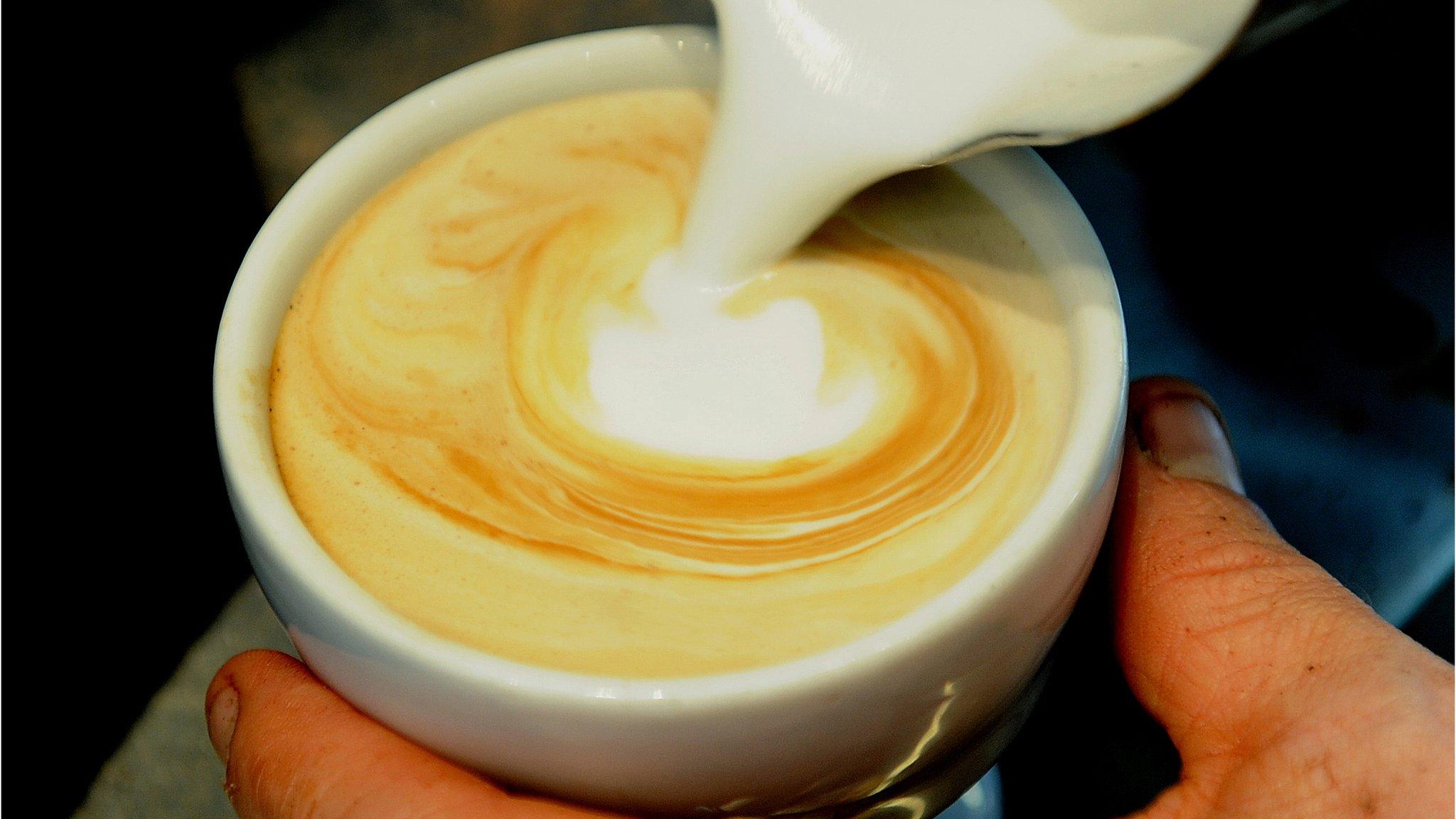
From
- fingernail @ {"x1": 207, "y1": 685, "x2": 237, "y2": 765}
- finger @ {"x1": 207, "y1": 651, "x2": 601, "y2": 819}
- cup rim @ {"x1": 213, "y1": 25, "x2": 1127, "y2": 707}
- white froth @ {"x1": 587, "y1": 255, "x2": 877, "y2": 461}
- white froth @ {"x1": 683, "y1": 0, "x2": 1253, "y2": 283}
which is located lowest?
fingernail @ {"x1": 207, "y1": 685, "x2": 237, "y2": 765}

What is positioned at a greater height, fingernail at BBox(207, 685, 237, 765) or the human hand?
the human hand

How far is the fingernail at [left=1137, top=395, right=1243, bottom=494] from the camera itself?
77 cm

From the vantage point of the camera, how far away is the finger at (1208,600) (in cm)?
69

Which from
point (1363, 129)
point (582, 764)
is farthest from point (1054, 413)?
point (1363, 129)

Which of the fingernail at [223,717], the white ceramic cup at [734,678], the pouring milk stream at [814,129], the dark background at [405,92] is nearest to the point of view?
the white ceramic cup at [734,678]

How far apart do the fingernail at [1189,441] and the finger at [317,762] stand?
1.42ft

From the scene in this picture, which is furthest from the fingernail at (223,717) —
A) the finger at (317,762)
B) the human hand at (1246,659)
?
the human hand at (1246,659)

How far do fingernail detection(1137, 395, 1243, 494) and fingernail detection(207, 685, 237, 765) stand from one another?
558 millimetres

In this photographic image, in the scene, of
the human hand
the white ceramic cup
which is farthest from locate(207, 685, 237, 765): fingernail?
the human hand

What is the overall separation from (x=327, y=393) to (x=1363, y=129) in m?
0.91

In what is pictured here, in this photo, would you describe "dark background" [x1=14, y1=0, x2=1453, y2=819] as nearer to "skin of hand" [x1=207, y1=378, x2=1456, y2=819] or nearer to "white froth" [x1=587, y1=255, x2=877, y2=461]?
"skin of hand" [x1=207, y1=378, x2=1456, y2=819]

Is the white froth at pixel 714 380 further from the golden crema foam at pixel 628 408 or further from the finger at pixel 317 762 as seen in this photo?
the finger at pixel 317 762

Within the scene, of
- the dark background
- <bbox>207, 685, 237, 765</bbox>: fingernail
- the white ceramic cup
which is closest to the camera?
the white ceramic cup

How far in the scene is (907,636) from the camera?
49 cm
